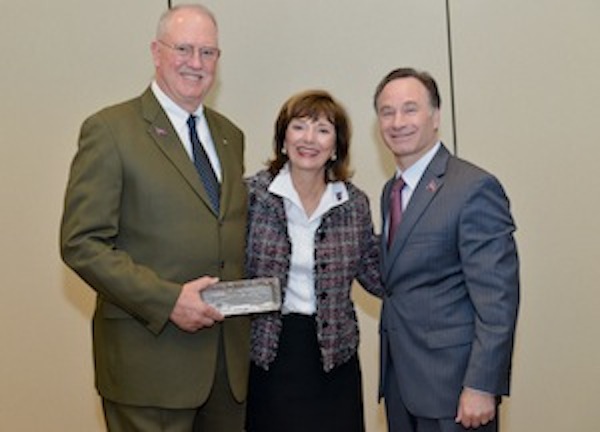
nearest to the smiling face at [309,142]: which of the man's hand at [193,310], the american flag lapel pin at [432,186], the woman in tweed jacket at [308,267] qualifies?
the woman in tweed jacket at [308,267]

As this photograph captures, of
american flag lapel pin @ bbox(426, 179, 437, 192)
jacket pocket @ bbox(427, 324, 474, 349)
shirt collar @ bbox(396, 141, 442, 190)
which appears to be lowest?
jacket pocket @ bbox(427, 324, 474, 349)

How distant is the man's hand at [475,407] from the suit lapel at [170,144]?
876 mm

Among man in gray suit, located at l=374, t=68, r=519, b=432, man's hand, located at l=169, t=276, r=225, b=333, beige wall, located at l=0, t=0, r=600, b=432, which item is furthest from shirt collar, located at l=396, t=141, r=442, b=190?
beige wall, located at l=0, t=0, r=600, b=432

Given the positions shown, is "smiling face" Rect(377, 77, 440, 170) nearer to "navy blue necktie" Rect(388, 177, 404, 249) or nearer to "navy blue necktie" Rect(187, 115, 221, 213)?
"navy blue necktie" Rect(388, 177, 404, 249)

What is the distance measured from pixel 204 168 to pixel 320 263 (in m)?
0.49

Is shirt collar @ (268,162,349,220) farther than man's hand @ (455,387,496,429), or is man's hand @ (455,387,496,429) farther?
shirt collar @ (268,162,349,220)

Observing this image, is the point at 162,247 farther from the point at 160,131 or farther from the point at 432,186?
the point at 432,186

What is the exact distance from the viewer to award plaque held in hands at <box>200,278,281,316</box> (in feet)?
6.84

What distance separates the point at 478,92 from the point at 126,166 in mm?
1864

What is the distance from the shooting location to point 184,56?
2211 millimetres

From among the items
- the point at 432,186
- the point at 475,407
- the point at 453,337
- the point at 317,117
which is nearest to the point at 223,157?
the point at 317,117

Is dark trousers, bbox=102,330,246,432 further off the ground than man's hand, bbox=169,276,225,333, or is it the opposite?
man's hand, bbox=169,276,225,333

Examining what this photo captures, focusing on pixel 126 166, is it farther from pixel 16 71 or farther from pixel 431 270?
pixel 16 71

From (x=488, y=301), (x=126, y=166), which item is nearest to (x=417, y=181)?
(x=488, y=301)
